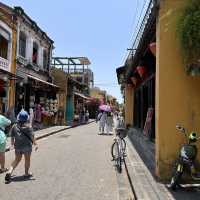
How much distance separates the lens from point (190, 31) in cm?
692

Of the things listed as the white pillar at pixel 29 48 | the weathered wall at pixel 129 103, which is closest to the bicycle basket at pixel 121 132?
the white pillar at pixel 29 48

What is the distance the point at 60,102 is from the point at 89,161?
70.7 feet

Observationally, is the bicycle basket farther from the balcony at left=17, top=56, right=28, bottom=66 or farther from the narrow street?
the balcony at left=17, top=56, right=28, bottom=66

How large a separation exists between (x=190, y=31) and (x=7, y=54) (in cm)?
1454

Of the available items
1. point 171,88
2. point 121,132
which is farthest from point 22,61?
point 171,88

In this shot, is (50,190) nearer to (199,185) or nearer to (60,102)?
(199,185)

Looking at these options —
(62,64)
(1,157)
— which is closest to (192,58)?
(1,157)

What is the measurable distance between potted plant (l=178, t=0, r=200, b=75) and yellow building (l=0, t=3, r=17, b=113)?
12335 mm

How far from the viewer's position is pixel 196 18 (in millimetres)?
6875

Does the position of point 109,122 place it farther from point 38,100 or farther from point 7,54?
point 38,100

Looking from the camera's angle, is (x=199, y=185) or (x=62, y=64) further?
(x=62, y=64)

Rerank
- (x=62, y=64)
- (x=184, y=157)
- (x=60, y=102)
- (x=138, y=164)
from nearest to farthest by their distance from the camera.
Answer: (x=184, y=157) → (x=138, y=164) → (x=60, y=102) → (x=62, y=64)

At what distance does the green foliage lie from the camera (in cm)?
689

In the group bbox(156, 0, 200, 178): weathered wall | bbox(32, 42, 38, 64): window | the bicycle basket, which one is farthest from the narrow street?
bbox(32, 42, 38, 64): window
